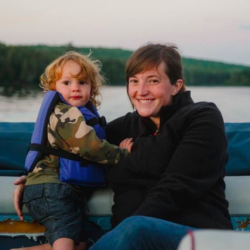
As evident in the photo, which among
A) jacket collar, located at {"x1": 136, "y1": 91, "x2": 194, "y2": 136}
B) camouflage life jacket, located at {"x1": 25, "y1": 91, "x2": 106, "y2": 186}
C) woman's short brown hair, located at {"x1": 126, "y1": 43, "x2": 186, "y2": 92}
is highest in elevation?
woman's short brown hair, located at {"x1": 126, "y1": 43, "x2": 186, "y2": 92}

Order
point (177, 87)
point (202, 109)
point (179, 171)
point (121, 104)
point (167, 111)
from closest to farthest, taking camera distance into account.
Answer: point (179, 171)
point (202, 109)
point (167, 111)
point (177, 87)
point (121, 104)

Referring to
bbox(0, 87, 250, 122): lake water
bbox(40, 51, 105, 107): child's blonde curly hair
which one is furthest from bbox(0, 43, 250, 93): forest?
bbox(40, 51, 105, 107): child's blonde curly hair

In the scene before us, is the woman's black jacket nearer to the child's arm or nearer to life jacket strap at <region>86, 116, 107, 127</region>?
the child's arm

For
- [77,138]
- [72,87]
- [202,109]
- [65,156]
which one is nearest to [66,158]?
[65,156]

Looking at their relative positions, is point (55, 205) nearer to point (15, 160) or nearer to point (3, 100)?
point (15, 160)

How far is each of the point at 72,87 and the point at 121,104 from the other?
4.72m

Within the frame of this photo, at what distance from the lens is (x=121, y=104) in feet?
24.2

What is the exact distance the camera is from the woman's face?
97.1 inches

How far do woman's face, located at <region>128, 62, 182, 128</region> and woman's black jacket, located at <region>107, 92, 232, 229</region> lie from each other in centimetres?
6

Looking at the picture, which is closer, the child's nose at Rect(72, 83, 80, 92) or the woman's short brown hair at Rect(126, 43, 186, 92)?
the woman's short brown hair at Rect(126, 43, 186, 92)

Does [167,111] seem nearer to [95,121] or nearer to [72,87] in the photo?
[95,121]

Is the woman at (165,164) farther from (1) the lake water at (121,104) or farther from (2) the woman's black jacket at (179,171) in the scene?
(1) the lake water at (121,104)

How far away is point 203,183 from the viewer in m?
2.16

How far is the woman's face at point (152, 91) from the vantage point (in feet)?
8.09
